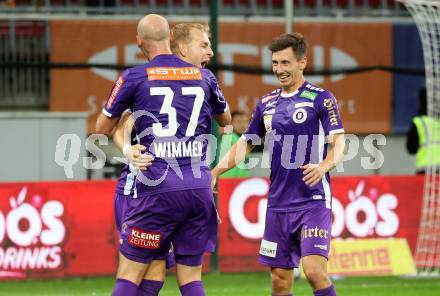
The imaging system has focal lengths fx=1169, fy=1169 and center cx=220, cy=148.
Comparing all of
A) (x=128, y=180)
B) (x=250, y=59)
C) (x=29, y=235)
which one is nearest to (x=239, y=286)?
(x=29, y=235)

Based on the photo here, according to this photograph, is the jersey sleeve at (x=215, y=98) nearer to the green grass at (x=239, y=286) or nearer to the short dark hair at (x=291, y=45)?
the short dark hair at (x=291, y=45)

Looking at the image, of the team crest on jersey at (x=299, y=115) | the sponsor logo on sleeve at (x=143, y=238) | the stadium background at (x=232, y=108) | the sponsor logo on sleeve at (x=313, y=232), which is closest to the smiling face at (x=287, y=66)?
the team crest on jersey at (x=299, y=115)

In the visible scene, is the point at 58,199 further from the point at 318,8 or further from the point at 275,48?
the point at 318,8

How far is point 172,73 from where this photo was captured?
7148 millimetres

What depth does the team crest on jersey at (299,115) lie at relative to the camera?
27.4 ft

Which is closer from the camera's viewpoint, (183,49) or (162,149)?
(162,149)

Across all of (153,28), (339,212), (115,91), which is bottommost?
(339,212)

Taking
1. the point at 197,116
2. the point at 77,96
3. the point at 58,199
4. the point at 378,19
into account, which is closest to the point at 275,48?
the point at 197,116

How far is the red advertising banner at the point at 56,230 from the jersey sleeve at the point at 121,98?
5.53m

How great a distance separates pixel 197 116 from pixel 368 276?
6.21m

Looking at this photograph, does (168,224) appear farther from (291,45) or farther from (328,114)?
(291,45)

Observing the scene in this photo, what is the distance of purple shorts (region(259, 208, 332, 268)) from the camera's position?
8203 mm

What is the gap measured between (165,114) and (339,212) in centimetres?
621

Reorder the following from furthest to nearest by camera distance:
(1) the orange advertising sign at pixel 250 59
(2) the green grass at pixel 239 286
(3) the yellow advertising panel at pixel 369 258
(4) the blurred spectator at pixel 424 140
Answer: (1) the orange advertising sign at pixel 250 59 → (4) the blurred spectator at pixel 424 140 → (3) the yellow advertising panel at pixel 369 258 → (2) the green grass at pixel 239 286
